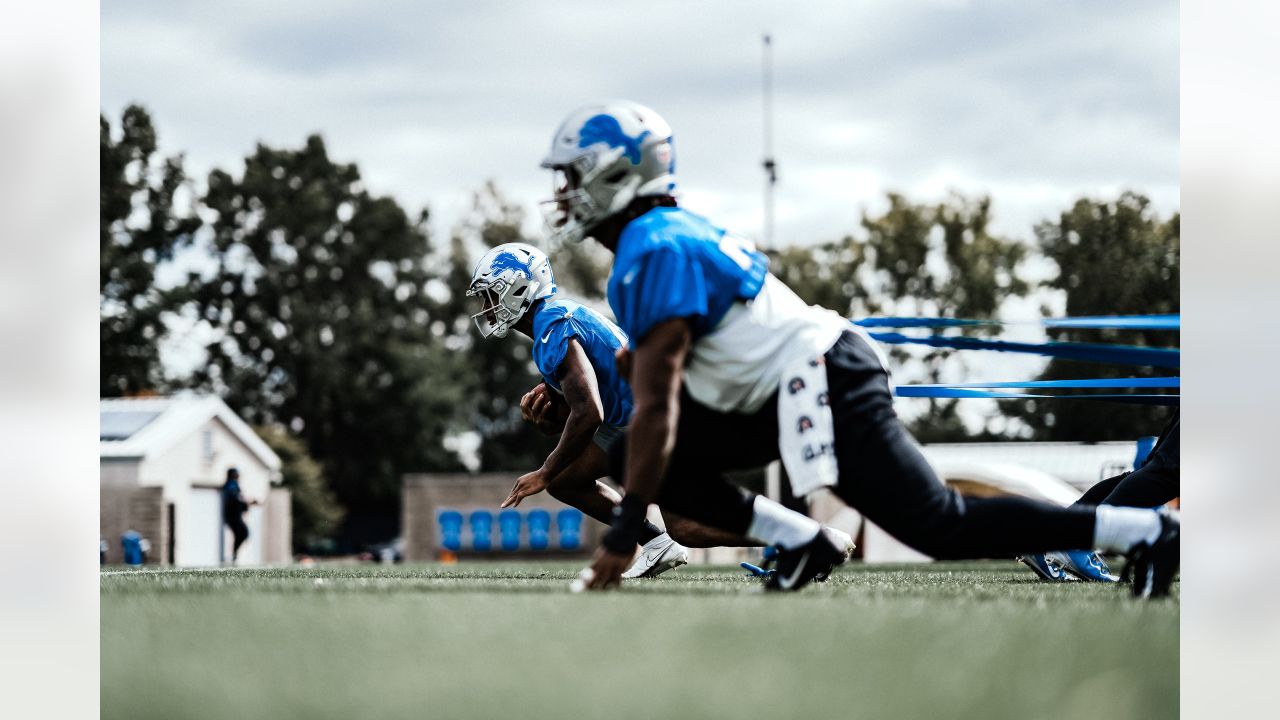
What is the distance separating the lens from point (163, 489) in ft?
110

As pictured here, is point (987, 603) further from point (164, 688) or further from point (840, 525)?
point (840, 525)

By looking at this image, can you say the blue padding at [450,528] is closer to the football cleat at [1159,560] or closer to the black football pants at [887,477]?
the black football pants at [887,477]

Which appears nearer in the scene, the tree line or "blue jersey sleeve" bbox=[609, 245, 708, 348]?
"blue jersey sleeve" bbox=[609, 245, 708, 348]

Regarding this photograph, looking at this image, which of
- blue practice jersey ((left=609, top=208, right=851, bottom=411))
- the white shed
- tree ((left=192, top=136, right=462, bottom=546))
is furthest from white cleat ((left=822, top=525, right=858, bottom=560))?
tree ((left=192, top=136, right=462, bottom=546))

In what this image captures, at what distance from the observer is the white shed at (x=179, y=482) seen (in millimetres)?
32781

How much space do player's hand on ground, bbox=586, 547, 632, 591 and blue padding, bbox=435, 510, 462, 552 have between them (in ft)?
96.5

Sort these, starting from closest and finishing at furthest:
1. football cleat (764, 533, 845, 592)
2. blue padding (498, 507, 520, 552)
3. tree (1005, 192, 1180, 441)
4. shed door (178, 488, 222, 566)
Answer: football cleat (764, 533, 845, 592)
blue padding (498, 507, 520, 552)
shed door (178, 488, 222, 566)
tree (1005, 192, 1180, 441)

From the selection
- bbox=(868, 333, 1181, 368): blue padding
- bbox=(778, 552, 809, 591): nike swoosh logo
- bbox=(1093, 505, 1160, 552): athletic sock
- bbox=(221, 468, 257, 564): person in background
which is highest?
bbox=(868, 333, 1181, 368): blue padding

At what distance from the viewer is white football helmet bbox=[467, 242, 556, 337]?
713cm

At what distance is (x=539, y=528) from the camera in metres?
32.7

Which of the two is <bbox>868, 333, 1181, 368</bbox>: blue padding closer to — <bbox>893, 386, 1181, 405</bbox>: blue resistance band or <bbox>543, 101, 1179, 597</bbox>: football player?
<bbox>893, 386, 1181, 405</bbox>: blue resistance band

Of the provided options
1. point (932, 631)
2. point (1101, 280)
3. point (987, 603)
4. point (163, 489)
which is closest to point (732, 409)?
point (987, 603)

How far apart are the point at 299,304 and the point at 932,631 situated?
52.1 meters

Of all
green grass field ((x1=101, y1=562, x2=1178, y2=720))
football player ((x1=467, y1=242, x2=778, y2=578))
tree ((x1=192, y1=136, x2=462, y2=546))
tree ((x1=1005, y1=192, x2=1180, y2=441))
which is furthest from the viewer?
tree ((x1=192, y1=136, x2=462, y2=546))
